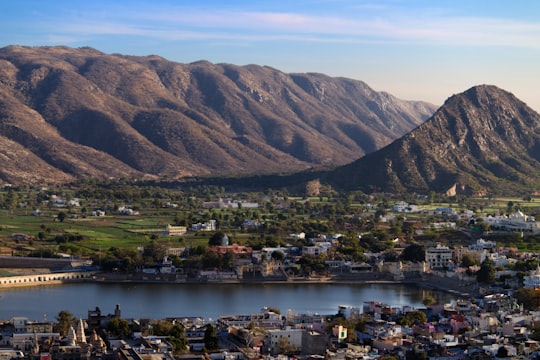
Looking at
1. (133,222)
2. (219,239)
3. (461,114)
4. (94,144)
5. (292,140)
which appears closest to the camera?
(219,239)

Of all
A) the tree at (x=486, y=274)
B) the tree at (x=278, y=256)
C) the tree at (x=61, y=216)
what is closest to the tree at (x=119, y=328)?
the tree at (x=486, y=274)

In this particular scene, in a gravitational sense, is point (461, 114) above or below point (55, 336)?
above

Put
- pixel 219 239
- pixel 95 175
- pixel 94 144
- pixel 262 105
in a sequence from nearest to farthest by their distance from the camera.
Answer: pixel 219 239 < pixel 95 175 < pixel 94 144 < pixel 262 105

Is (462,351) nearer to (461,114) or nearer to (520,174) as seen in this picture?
(520,174)

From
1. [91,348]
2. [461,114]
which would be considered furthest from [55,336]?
[461,114]

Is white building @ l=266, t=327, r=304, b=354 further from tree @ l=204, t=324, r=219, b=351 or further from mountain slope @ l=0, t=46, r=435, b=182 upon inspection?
mountain slope @ l=0, t=46, r=435, b=182

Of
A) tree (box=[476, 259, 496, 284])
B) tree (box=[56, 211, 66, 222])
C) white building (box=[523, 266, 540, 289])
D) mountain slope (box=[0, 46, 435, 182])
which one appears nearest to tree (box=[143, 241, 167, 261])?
tree (box=[476, 259, 496, 284])

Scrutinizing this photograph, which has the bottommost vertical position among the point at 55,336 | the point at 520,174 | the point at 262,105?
the point at 55,336
